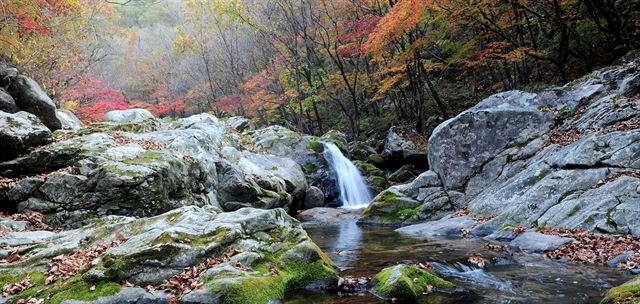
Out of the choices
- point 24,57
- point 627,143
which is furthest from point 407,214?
point 24,57

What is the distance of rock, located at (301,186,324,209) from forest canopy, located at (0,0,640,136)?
23.8ft

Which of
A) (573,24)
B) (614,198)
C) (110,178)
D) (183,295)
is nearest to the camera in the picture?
(183,295)

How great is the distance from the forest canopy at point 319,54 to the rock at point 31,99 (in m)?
1.61

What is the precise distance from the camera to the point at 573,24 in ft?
61.8

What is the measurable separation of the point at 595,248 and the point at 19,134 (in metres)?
13.7

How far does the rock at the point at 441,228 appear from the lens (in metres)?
11.9

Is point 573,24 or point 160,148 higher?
point 573,24

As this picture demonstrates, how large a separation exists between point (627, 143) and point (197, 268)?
1017cm

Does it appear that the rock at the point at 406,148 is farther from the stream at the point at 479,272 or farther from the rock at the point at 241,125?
the stream at the point at 479,272

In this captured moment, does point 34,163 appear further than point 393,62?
No

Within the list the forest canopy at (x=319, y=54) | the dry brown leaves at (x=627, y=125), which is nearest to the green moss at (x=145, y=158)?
the forest canopy at (x=319, y=54)

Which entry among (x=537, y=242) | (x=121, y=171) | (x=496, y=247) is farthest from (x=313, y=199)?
(x=537, y=242)

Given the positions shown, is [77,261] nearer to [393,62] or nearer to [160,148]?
[160,148]

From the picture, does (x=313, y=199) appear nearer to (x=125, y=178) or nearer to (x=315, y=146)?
(x=315, y=146)
